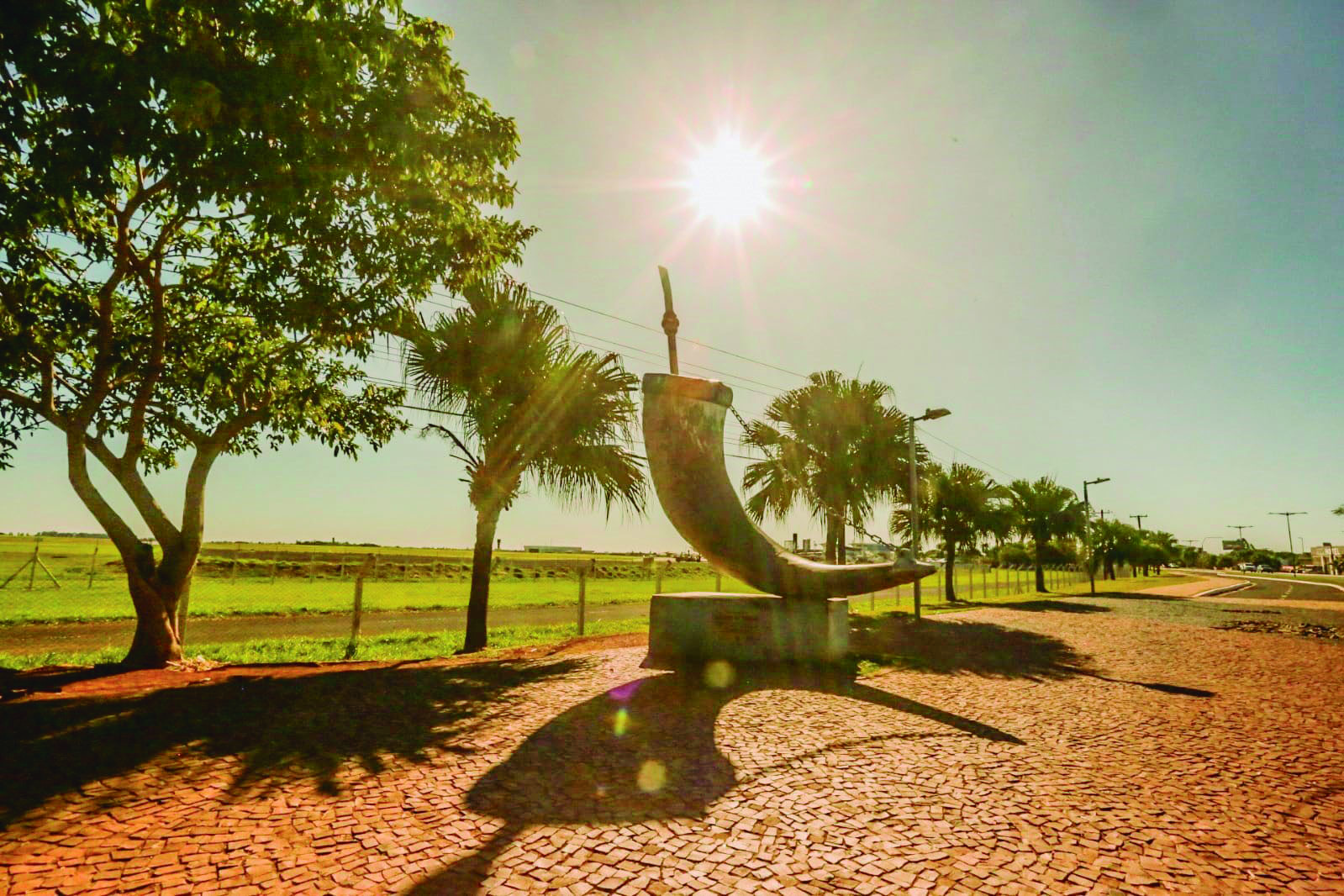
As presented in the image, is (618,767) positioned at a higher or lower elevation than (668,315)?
lower

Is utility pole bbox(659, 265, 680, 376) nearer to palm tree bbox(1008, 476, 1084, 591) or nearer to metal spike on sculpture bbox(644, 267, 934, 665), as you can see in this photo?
metal spike on sculpture bbox(644, 267, 934, 665)

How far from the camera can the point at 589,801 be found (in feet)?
13.5

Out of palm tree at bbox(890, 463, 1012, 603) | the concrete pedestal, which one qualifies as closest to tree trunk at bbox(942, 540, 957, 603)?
palm tree at bbox(890, 463, 1012, 603)

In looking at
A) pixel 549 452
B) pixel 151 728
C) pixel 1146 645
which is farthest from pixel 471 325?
pixel 1146 645

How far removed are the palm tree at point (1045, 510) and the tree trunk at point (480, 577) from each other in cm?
3318

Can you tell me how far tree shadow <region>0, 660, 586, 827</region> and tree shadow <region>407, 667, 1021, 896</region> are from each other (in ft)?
3.17

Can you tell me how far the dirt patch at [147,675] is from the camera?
6402mm

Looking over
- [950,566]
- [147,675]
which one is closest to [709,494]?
[147,675]

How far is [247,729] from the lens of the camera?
531cm

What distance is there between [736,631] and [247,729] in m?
6.28

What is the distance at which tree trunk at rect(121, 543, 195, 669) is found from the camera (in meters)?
7.89

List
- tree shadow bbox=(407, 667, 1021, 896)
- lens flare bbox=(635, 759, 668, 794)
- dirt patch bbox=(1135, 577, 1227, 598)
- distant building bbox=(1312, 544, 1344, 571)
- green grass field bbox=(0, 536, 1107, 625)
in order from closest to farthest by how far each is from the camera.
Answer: tree shadow bbox=(407, 667, 1021, 896), lens flare bbox=(635, 759, 668, 794), green grass field bbox=(0, 536, 1107, 625), dirt patch bbox=(1135, 577, 1227, 598), distant building bbox=(1312, 544, 1344, 571)

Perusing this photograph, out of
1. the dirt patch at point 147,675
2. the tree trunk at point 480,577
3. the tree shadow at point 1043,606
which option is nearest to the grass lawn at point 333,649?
the tree trunk at point 480,577

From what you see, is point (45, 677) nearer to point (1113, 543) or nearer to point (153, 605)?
point (153, 605)
